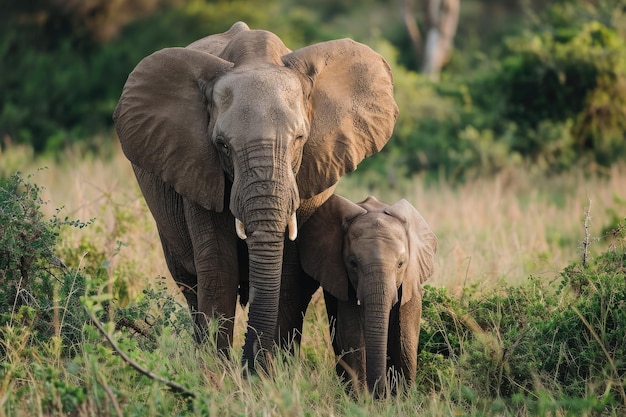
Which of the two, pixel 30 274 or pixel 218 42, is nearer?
pixel 30 274

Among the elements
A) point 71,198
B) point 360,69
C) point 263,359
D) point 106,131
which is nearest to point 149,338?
point 263,359

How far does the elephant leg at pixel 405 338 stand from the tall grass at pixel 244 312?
0.15 m

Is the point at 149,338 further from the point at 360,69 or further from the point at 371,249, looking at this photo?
the point at 360,69

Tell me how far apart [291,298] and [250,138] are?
134 centimetres

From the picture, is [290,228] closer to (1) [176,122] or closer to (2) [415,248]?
(2) [415,248]

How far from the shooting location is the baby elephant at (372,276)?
6059 mm

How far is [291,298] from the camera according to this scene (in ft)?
22.3

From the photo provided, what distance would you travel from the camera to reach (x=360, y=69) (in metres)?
6.70

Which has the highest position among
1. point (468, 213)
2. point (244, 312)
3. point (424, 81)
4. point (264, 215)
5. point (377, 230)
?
point (264, 215)

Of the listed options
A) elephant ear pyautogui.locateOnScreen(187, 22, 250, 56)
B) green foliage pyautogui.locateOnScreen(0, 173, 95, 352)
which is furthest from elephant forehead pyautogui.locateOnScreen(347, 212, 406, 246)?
green foliage pyautogui.locateOnScreen(0, 173, 95, 352)

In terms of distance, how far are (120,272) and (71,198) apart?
3326 millimetres

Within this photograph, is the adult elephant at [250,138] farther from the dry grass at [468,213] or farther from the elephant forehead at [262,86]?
the dry grass at [468,213]

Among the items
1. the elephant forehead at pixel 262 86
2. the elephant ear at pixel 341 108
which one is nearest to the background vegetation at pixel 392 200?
the elephant ear at pixel 341 108

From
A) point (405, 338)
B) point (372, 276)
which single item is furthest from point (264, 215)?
point (405, 338)
